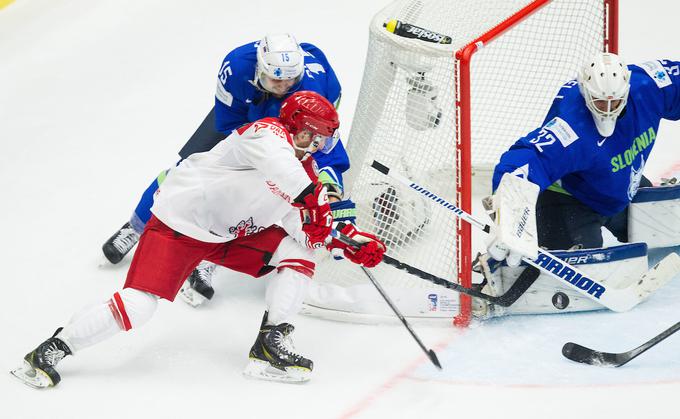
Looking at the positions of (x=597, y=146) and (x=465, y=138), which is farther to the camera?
(x=597, y=146)

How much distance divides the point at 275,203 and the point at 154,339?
26.6 inches

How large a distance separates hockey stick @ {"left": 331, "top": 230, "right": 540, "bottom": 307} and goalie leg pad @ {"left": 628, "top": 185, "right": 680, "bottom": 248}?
2.00 feet

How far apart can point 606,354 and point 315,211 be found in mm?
1048

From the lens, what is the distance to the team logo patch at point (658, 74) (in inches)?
157

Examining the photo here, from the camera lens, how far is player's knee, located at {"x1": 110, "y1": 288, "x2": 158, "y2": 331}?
345 cm

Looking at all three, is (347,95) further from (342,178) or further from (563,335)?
(563,335)

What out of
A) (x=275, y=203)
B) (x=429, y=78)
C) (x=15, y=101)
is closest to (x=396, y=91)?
(x=429, y=78)

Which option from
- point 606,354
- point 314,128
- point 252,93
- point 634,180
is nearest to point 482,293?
point 606,354

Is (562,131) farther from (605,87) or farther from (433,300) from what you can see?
(433,300)

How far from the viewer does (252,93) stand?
4152mm

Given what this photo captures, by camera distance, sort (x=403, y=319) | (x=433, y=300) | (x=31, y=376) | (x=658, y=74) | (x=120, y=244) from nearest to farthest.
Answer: (x=31, y=376) < (x=403, y=319) < (x=433, y=300) < (x=658, y=74) < (x=120, y=244)

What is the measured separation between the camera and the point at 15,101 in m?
5.54

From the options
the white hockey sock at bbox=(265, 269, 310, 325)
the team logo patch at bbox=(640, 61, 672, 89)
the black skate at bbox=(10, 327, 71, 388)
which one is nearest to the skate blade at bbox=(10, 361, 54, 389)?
the black skate at bbox=(10, 327, 71, 388)

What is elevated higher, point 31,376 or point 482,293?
point 482,293
